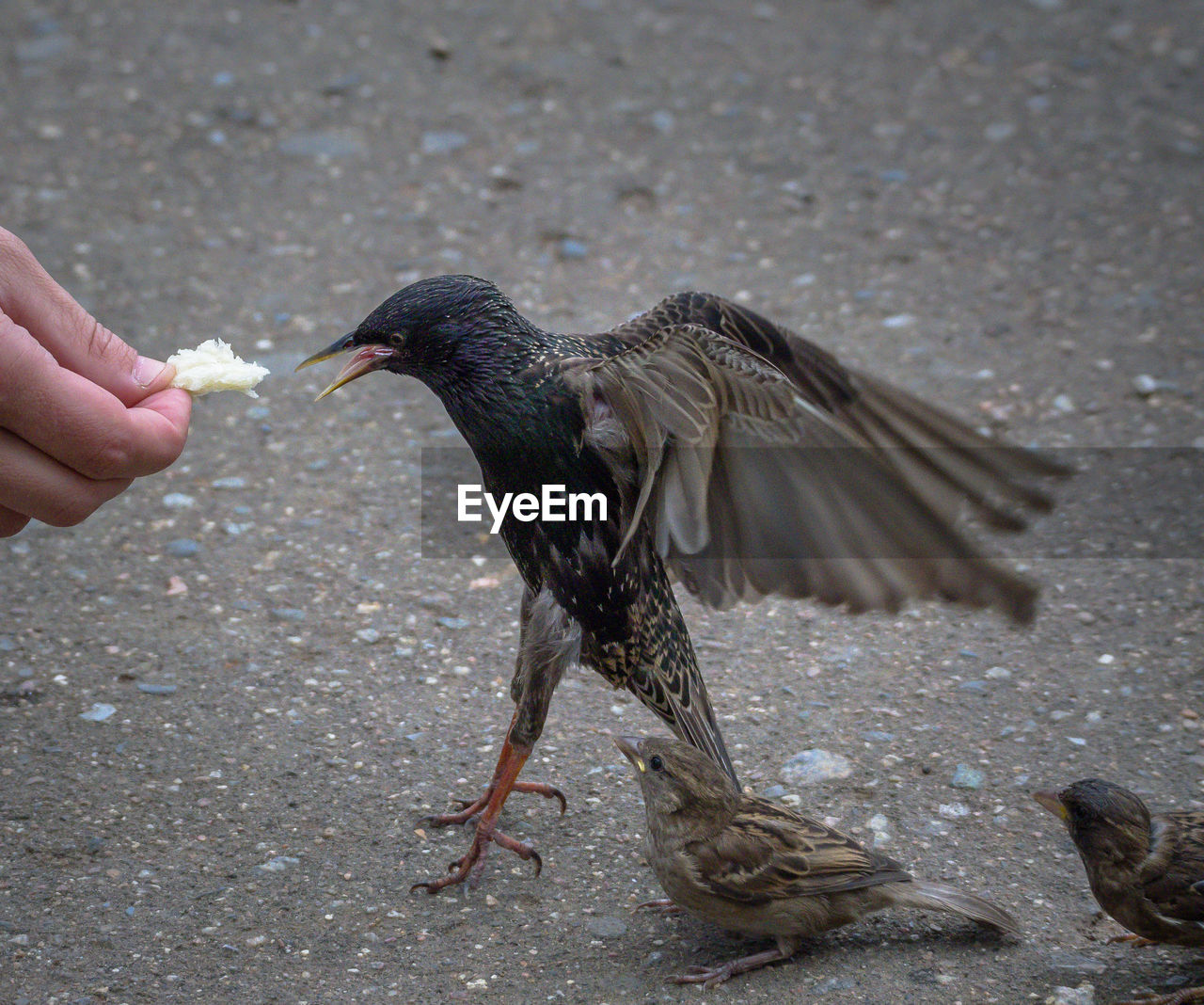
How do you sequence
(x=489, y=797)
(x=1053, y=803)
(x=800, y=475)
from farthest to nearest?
(x=489, y=797), (x=800, y=475), (x=1053, y=803)

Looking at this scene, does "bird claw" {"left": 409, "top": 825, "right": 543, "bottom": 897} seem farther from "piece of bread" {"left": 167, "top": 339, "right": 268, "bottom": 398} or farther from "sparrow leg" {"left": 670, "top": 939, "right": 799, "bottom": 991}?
"piece of bread" {"left": 167, "top": 339, "right": 268, "bottom": 398}

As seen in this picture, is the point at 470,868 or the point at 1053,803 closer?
the point at 1053,803

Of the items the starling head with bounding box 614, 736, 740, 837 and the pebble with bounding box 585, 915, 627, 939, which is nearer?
the starling head with bounding box 614, 736, 740, 837

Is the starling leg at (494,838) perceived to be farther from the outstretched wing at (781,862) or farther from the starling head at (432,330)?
the starling head at (432,330)

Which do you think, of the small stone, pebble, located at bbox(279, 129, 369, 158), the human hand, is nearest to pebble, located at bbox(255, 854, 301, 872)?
the human hand

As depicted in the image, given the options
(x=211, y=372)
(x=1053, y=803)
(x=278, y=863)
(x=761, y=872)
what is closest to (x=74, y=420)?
(x=211, y=372)

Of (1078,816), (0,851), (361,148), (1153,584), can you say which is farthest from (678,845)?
(361,148)

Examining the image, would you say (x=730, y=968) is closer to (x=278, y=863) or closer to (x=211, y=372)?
(x=278, y=863)

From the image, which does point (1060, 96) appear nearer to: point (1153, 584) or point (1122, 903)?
point (1153, 584)
